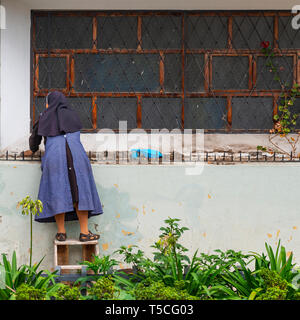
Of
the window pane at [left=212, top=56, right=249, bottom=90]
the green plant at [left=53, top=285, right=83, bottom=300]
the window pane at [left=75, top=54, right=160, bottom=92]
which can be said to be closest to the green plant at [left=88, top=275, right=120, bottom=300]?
the green plant at [left=53, top=285, right=83, bottom=300]

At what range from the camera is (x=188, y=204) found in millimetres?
4895

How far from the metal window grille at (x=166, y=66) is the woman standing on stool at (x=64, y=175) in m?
1.62

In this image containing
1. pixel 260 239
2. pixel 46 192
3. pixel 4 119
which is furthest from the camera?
pixel 4 119

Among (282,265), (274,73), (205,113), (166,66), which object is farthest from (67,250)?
(274,73)

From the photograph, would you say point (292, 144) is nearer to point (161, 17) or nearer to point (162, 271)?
point (161, 17)

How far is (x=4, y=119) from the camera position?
19.8 ft

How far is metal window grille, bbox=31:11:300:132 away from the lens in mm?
6242

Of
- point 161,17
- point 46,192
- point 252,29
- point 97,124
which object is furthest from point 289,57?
point 46,192

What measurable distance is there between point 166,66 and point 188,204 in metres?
2.18

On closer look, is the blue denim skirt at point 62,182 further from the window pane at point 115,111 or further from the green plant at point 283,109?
the green plant at point 283,109

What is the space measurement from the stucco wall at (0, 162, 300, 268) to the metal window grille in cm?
152

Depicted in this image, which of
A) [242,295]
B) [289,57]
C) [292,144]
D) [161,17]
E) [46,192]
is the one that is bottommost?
[242,295]

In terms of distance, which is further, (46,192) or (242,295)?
(46,192)

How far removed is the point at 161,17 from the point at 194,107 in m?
1.23
